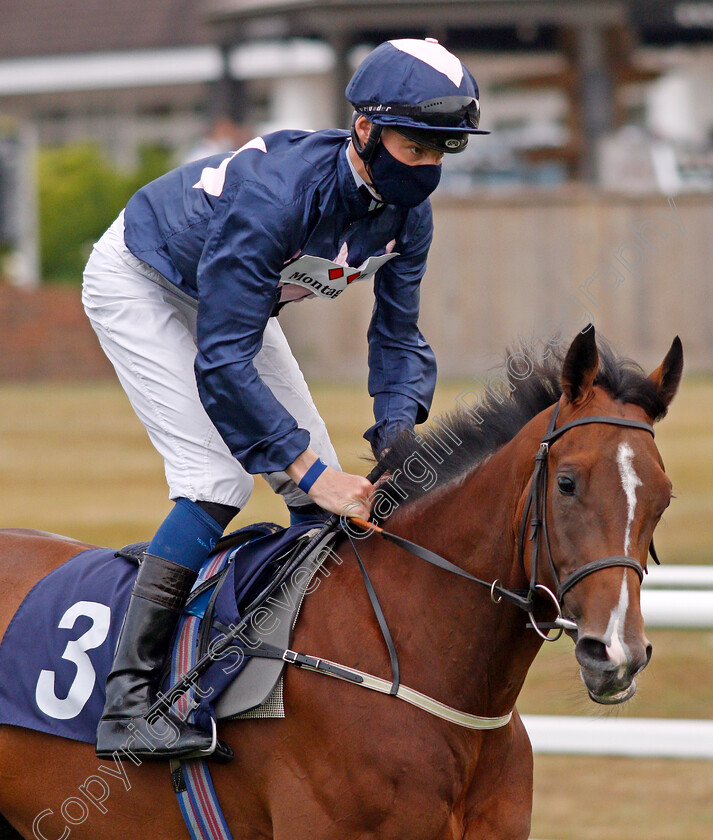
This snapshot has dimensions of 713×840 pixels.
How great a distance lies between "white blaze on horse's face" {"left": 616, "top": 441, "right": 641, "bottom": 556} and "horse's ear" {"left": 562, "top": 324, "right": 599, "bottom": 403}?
0.18 m

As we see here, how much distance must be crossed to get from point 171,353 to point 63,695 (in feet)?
2.90

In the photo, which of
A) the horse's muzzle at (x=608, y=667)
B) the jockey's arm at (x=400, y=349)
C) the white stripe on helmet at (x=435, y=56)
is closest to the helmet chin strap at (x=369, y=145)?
the white stripe on helmet at (x=435, y=56)

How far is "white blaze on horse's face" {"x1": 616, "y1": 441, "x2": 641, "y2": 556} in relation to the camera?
91.3 inches

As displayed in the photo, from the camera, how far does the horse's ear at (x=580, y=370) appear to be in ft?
7.98

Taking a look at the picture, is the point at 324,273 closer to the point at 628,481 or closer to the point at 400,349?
the point at 400,349

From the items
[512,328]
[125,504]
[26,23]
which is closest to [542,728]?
[125,504]

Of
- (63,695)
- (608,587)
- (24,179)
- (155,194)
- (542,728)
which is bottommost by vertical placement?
(24,179)

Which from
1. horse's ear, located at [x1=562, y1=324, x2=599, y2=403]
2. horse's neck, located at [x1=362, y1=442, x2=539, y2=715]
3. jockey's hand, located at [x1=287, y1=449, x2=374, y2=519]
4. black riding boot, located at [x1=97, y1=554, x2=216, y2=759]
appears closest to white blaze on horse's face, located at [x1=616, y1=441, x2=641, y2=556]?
horse's ear, located at [x1=562, y1=324, x2=599, y2=403]

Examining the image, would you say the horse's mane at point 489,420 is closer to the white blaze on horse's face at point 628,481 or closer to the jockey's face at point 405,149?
the white blaze on horse's face at point 628,481

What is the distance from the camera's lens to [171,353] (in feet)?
9.96

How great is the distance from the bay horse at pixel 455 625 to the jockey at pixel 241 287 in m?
0.18

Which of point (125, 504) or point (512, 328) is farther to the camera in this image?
point (512, 328)

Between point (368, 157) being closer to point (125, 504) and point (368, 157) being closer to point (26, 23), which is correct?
point (125, 504)

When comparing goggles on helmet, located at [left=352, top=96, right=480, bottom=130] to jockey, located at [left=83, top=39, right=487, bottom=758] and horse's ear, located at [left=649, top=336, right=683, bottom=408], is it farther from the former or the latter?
Answer: horse's ear, located at [left=649, top=336, right=683, bottom=408]
